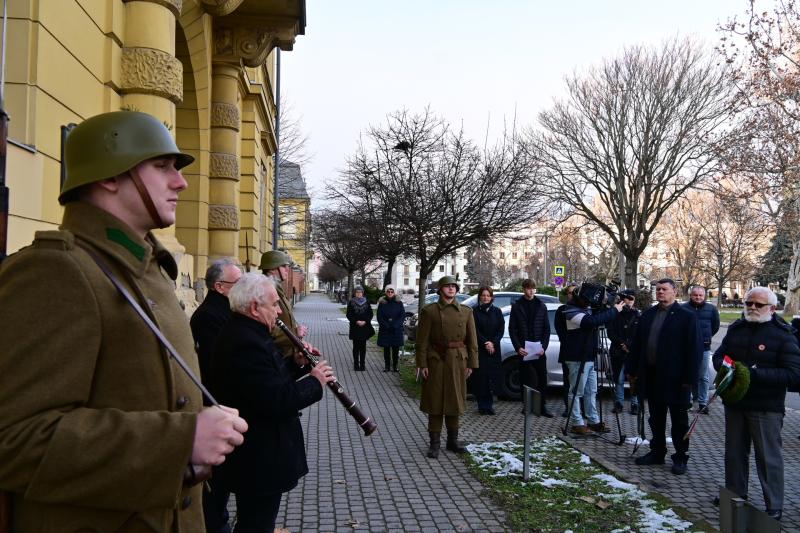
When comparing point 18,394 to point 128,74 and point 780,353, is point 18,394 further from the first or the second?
point 128,74

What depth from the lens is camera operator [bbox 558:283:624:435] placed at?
917cm

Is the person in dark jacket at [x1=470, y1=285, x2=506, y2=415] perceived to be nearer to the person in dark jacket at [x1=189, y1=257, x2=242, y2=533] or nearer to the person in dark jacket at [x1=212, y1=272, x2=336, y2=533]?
the person in dark jacket at [x1=189, y1=257, x2=242, y2=533]

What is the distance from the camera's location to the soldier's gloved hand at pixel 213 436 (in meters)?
1.80

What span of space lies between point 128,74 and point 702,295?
370 inches

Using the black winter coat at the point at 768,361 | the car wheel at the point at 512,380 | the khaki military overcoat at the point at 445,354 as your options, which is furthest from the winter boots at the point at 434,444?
the car wheel at the point at 512,380

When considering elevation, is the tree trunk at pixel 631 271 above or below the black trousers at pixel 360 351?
above

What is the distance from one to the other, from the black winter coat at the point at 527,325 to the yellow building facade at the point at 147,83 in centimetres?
506

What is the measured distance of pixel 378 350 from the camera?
71.7 feet

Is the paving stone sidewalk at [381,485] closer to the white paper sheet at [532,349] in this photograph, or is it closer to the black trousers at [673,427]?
the white paper sheet at [532,349]

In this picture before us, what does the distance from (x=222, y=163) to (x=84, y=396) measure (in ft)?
37.8

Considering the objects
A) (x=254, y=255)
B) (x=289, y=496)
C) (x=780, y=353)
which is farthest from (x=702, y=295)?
(x=254, y=255)

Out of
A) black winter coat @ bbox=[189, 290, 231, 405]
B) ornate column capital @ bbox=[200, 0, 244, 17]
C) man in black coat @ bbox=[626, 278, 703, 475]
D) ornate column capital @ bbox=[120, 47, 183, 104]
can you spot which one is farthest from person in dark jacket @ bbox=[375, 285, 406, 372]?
black winter coat @ bbox=[189, 290, 231, 405]

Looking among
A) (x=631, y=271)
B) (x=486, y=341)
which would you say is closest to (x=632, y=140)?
(x=631, y=271)

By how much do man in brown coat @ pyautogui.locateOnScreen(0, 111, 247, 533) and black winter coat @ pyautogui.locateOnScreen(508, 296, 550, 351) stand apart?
365 inches
